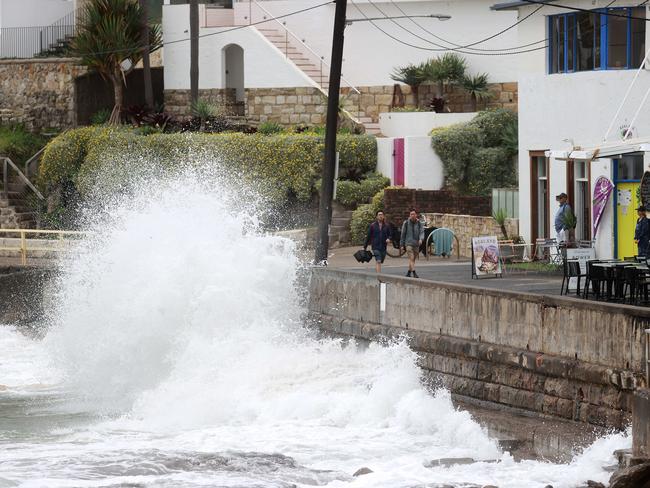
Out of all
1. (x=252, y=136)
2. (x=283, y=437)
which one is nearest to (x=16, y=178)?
(x=252, y=136)

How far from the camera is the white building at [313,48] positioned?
4175cm

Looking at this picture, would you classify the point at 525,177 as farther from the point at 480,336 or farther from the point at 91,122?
the point at 91,122

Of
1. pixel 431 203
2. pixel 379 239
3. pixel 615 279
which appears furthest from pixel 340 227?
pixel 615 279

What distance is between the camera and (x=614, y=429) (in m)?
17.5

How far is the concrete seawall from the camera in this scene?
1772cm

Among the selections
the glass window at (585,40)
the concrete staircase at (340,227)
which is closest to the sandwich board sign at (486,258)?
the glass window at (585,40)

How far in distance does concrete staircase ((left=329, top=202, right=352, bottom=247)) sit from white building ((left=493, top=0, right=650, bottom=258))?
6826mm

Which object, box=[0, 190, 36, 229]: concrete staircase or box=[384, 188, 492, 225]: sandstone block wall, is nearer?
box=[384, 188, 492, 225]: sandstone block wall

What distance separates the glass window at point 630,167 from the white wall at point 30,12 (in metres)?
25.7

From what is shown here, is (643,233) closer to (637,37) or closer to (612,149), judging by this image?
(612,149)

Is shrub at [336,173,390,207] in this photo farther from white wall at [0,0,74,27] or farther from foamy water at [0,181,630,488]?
white wall at [0,0,74,27]

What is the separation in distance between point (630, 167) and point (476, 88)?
46.6 feet

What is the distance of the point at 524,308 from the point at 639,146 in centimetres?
425

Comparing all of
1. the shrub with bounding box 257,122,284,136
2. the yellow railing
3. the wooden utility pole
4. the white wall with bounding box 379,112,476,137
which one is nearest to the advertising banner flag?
the wooden utility pole
